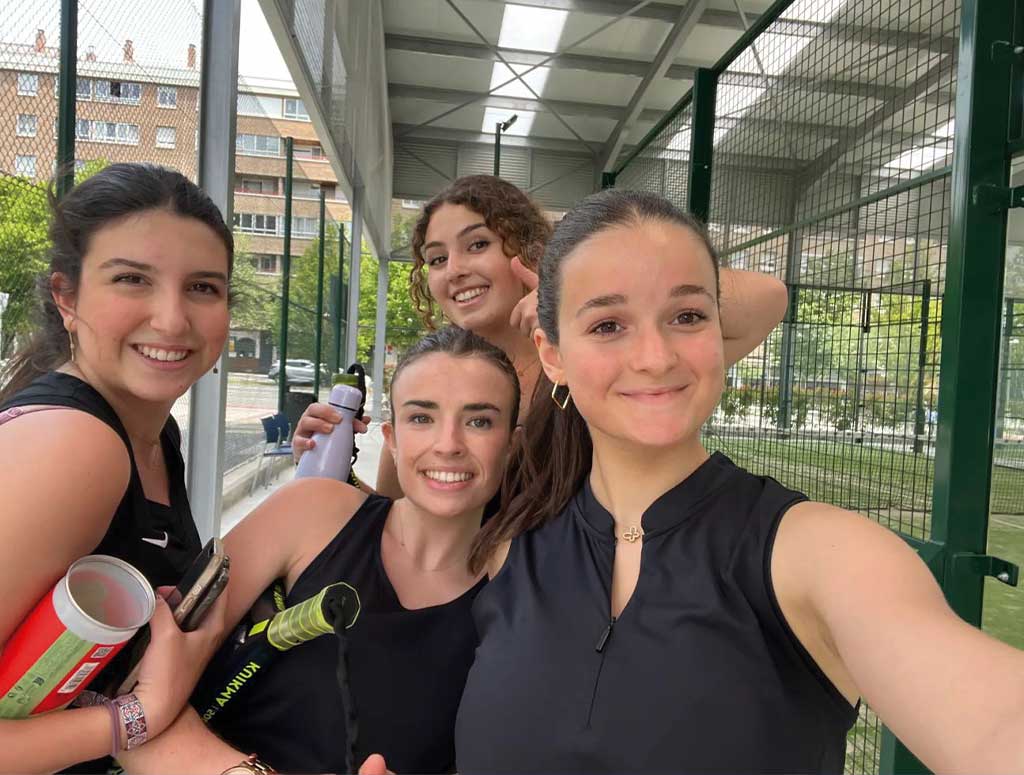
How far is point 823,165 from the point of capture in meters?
3.23

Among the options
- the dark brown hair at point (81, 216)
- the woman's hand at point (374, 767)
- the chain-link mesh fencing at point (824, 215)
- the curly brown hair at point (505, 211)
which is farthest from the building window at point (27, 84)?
the chain-link mesh fencing at point (824, 215)

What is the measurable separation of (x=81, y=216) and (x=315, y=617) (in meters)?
0.85

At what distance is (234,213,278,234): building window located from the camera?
413cm

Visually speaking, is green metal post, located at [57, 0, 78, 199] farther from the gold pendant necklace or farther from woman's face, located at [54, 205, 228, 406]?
the gold pendant necklace

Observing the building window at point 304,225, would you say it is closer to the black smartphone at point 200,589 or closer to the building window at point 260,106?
the building window at point 260,106

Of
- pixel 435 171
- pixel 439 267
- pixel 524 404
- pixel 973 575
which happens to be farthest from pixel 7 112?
pixel 435 171

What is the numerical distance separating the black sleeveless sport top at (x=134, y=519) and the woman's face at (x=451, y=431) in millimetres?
435

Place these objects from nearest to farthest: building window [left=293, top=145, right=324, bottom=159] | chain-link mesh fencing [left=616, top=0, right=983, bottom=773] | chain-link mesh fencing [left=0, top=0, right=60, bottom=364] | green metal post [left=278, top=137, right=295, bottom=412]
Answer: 1. chain-link mesh fencing [left=0, top=0, right=60, bottom=364]
2. chain-link mesh fencing [left=616, top=0, right=983, bottom=773]
3. green metal post [left=278, top=137, right=295, bottom=412]
4. building window [left=293, top=145, right=324, bottom=159]

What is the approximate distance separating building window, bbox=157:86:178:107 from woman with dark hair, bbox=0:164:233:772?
151 cm

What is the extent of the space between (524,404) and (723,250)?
7.40 ft

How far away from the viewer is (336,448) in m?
1.93

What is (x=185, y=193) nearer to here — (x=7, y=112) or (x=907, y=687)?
(x=7, y=112)

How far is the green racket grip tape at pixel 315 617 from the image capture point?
1031 mm

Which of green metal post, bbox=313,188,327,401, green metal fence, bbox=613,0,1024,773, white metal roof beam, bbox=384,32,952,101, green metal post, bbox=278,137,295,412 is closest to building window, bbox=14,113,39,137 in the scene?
green metal fence, bbox=613,0,1024,773
